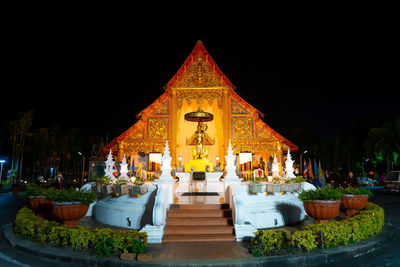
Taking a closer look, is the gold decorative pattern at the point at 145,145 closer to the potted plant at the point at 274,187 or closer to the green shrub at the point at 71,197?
the potted plant at the point at 274,187

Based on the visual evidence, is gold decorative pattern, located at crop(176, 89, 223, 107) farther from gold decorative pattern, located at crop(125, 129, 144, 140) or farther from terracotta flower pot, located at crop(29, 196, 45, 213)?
terracotta flower pot, located at crop(29, 196, 45, 213)

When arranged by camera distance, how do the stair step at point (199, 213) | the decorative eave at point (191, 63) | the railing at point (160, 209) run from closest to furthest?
the railing at point (160, 209) < the stair step at point (199, 213) < the decorative eave at point (191, 63)

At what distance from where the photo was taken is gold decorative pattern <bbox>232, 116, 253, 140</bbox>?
18219mm

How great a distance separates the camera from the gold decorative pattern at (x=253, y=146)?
18047 mm

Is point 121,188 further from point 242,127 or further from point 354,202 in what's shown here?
point 242,127

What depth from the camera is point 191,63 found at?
62.7ft

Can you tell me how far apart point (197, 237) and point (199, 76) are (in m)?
13.1

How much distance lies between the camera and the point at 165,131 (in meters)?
18.4

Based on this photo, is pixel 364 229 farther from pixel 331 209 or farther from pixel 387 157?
pixel 387 157

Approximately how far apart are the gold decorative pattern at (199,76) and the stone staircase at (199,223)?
1093 cm

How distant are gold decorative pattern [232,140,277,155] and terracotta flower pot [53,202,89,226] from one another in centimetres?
1181

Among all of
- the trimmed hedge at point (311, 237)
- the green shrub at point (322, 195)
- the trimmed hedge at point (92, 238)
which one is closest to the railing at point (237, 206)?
the trimmed hedge at point (311, 237)

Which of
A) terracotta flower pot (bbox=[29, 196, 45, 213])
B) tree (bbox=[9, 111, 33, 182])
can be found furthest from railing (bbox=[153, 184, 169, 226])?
tree (bbox=[9, 111, 33, 182])

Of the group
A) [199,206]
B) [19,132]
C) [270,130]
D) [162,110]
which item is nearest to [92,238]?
[199,206]
